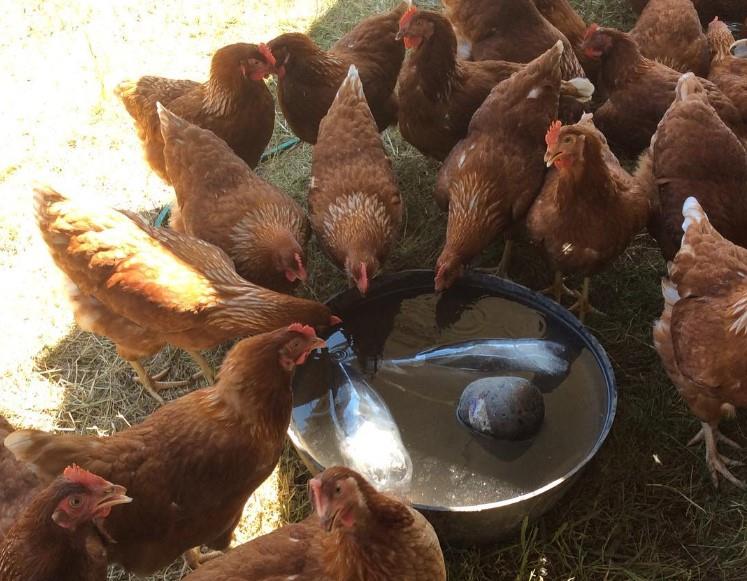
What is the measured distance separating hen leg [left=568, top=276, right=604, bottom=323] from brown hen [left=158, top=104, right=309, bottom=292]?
1.23 meters

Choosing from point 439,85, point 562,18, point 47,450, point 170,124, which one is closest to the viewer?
point 47,450

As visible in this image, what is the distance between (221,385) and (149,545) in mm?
496

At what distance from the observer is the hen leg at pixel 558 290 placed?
2832 mm

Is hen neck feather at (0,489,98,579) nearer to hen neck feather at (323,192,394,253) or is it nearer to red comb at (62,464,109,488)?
red comb at (62,464,109,488)

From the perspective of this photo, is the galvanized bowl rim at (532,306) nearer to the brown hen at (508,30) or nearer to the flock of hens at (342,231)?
the flock of hens at (342,231)

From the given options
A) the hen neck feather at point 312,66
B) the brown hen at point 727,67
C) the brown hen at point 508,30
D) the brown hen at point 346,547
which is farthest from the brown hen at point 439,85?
the brown hen at point 346,547

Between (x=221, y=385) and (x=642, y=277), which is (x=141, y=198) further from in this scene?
(x=642, y=277)

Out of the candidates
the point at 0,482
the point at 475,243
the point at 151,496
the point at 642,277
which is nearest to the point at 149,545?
the point at 151,496

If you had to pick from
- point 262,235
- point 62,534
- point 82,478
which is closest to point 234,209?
point 262,235

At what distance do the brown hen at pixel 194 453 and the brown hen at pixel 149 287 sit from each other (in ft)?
1.27

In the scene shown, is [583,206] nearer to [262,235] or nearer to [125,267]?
[262,235]

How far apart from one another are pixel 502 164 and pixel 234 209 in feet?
3.83

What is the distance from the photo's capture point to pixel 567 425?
2.14 m

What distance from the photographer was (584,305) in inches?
110
